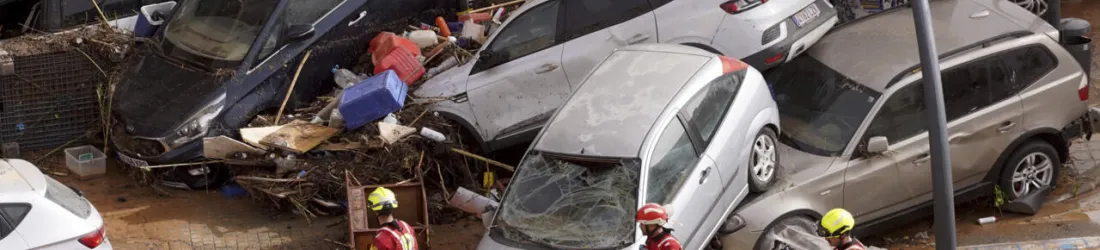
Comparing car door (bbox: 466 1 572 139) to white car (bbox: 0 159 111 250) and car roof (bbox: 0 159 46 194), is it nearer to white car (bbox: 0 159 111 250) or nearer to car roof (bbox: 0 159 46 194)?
white car (bbox: 0 159 111 250)

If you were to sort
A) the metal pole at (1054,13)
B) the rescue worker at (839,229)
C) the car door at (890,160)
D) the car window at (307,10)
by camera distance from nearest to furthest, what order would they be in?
the rescue worker at (839,229), the car door at (890,160), the metal pole at (1054,13), the car window at (307,10)

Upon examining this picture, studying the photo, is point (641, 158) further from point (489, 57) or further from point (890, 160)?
point (489, 57)

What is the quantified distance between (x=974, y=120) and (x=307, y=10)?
6.24 metres

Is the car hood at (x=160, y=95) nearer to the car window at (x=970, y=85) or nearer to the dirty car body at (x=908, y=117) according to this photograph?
the dirty car body at (x=908, y=117)

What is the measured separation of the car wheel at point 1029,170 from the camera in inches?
519

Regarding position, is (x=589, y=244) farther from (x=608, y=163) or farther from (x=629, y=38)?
(x=629, y=38)

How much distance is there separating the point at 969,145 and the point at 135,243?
280 inches

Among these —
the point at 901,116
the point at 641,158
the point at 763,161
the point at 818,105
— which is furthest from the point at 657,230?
the point at 901,116

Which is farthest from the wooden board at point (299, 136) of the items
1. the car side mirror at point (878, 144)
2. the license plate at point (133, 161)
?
the car side mirror at point (878, 144)

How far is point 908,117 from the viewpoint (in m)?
12.6

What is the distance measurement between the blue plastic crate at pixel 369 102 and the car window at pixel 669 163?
3.34 metres

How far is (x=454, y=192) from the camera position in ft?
45.5

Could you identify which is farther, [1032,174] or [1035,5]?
[1035,5]

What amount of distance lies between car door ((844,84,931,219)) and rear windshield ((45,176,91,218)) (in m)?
5.94
